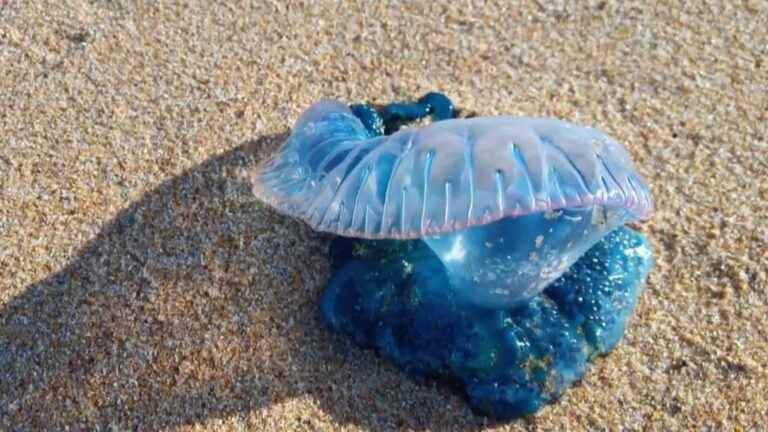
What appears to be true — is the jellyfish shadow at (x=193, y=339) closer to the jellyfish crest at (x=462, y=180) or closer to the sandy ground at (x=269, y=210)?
the sandy ground at (x=269, y=210)

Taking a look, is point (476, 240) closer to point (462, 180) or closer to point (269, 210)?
point (462, 180)

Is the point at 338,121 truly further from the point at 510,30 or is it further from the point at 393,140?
the point at 510,30

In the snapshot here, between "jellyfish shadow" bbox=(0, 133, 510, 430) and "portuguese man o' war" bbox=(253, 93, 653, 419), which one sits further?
"jellyfish shadow" bbox=(0, 133, 510, 430)

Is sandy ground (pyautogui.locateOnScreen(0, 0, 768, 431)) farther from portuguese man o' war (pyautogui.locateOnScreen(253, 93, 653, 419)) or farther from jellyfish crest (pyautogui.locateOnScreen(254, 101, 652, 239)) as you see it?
jellyfish crest (pyautogui.locateOnScreen(254, 101, 652, 239))

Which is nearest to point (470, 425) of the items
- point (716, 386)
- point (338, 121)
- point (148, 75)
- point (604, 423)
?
point (604, 423)

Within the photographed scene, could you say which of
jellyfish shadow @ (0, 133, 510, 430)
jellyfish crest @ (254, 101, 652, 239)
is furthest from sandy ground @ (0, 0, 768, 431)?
jellyfish crest @ (254, 101, 652, 239)

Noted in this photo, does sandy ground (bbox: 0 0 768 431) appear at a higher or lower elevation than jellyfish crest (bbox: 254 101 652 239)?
lower
